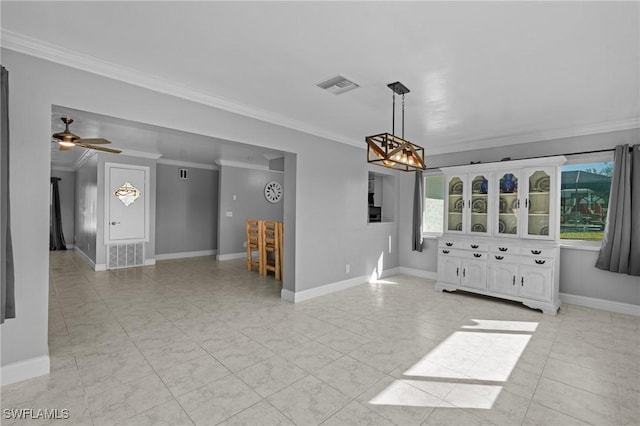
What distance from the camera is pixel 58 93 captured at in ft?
8.12

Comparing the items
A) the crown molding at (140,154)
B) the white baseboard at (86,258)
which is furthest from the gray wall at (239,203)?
the white baseboard at (86,258)

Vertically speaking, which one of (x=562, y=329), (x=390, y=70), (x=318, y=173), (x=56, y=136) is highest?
(x=390, y=70)

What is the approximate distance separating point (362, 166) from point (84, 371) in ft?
14.7

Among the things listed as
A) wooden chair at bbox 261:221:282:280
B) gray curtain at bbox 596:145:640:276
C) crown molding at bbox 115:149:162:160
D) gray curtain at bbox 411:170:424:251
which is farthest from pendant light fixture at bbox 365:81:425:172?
crown molding at bbox 115:149:162:160

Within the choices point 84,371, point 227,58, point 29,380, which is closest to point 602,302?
point 227,58

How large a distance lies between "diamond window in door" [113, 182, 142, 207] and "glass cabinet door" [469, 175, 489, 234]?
6521 millimetres

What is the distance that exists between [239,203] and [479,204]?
5.80m

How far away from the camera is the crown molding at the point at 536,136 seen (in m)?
4.02

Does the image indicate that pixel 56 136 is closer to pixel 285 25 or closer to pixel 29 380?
pixel 29 380

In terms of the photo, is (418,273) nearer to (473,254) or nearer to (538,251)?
(473,254)

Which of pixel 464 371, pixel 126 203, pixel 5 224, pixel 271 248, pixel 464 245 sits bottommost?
pixel 464 371

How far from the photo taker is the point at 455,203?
5.15 metres

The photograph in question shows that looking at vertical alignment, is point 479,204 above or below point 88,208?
above

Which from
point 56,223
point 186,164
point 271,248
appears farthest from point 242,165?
point 56,223
